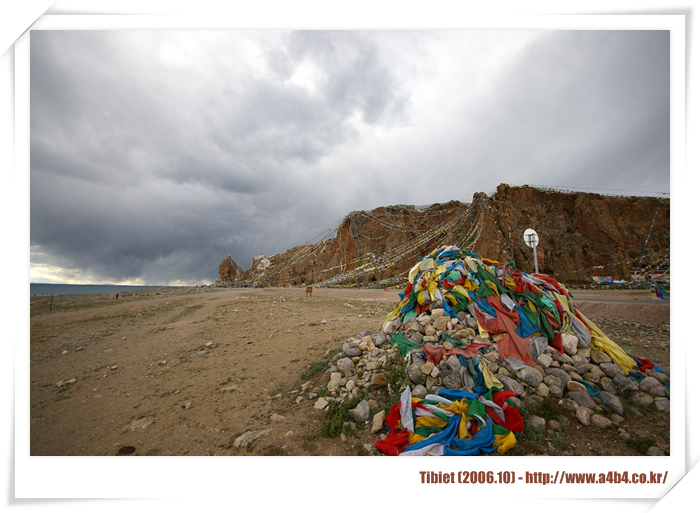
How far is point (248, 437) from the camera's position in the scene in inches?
96.0

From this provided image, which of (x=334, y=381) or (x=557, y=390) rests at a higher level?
(x=557, y=390)

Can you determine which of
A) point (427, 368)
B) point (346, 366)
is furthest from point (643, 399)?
point (346, 366)

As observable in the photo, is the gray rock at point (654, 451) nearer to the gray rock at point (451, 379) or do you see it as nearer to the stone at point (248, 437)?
the gray rock at point (451, 379)

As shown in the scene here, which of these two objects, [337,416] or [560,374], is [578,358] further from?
[337,416]

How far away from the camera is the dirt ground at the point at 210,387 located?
2.35 m

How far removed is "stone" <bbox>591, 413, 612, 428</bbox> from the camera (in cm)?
223

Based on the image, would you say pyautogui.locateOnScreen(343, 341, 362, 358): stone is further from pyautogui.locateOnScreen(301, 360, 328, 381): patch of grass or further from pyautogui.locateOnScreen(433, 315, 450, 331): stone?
pyautogui.locateOnScreen(433, 315, 450, 331): stone

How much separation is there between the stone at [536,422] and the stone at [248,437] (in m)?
2.54

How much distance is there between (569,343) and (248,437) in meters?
3.86

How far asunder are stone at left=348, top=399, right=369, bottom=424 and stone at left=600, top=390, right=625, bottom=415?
7.88 ft

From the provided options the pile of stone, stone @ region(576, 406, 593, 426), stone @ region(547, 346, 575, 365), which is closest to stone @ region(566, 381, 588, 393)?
the pile of stone
